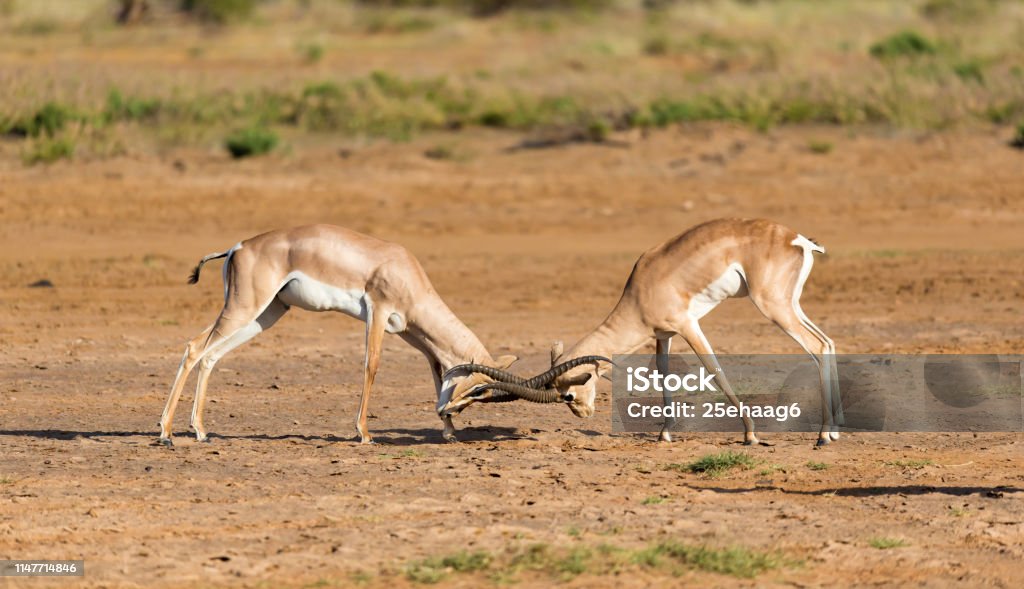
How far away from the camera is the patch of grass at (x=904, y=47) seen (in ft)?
112

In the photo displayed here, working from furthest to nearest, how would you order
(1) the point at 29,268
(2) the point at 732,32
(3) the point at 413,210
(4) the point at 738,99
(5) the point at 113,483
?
1. (2) the point at 732,32
2. (4) the point at 738,99
3. (3) the point at 413,210
4. (1) the point at 29,268
5. (5) the point at 113,483

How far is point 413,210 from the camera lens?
22875mm

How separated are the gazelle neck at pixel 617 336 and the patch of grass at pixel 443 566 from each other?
10.0ft

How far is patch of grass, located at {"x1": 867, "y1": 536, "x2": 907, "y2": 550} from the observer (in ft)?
28.8

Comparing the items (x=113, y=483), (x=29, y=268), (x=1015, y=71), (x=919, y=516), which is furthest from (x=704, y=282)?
(x=1015, y=71)

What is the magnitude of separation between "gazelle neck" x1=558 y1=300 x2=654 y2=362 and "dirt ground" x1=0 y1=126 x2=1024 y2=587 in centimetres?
78

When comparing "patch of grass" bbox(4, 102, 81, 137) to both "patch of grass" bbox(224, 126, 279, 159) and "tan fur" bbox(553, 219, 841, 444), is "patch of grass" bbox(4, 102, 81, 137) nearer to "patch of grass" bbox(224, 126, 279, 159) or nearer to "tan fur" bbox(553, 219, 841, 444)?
"patch of grass" bbox(224, 126, 279, 159)

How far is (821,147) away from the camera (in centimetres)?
2502

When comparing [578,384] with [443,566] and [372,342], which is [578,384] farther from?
[443,566]

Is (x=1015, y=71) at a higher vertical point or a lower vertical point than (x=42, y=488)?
higher

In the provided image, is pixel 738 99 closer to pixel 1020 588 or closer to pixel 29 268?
pixel 29 268

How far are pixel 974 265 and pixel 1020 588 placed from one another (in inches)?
478

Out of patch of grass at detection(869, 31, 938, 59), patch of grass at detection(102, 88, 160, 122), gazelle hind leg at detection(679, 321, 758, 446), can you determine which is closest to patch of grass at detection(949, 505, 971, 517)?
gazelle hind leg at detection(679, 321, 758, 446)

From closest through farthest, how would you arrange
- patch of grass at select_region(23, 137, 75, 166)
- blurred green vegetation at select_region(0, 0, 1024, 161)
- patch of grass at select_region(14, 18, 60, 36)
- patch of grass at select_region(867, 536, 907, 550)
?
patch of grass at select_region(867, 536, 907, 550) < patch of grass at select_region(23, 137, 75, 166) < blurred green vegetation at select_region(0, 0, 1024, 161) < patch of grass at select_region(14, 18, 60, 36)
